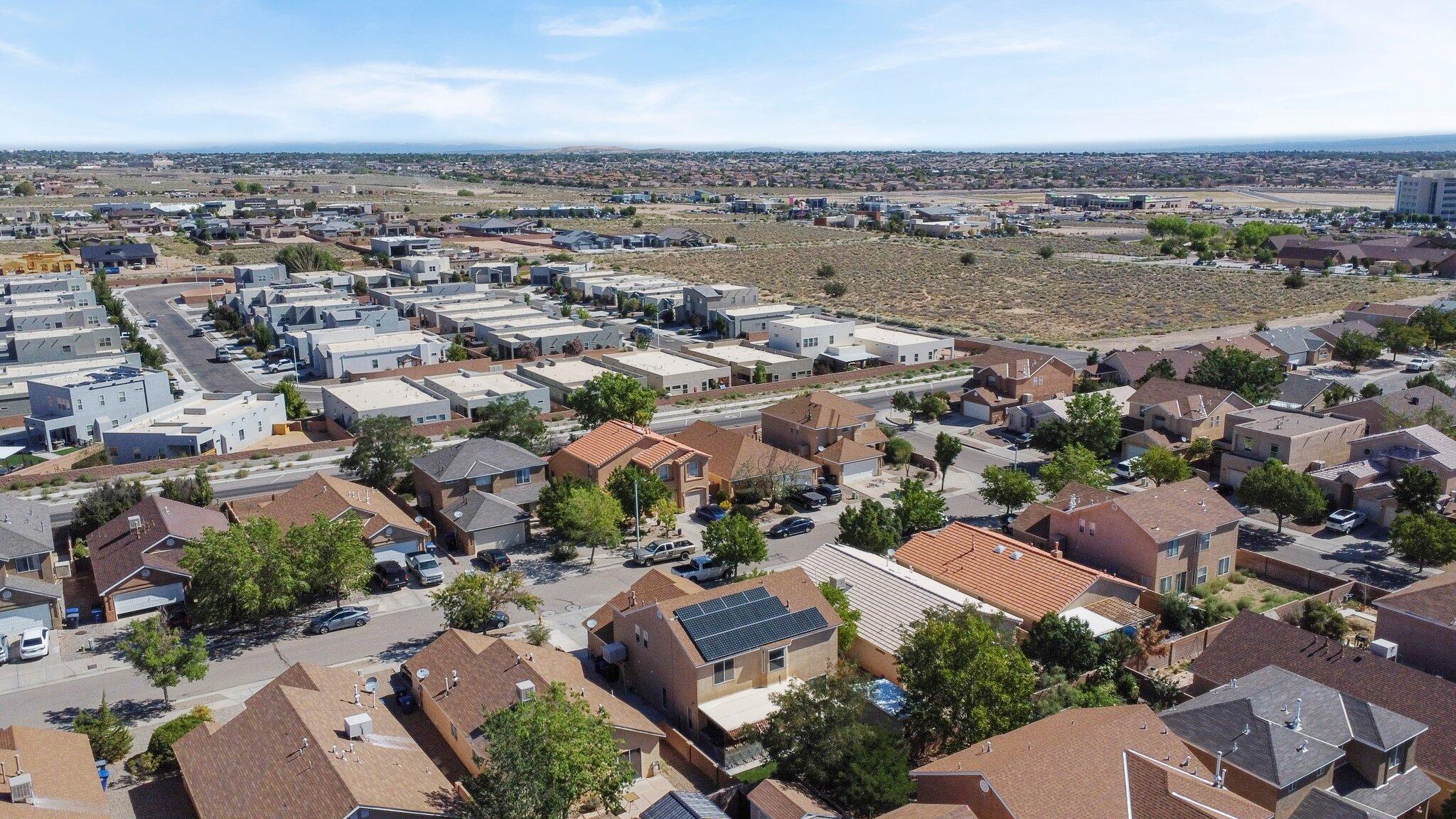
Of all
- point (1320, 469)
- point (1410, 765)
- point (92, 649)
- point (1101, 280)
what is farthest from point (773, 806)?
point (1101, 280)

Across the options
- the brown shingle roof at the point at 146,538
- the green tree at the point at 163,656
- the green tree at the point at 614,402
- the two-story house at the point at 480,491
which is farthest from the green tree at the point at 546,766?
the green tree at the point at 614,402

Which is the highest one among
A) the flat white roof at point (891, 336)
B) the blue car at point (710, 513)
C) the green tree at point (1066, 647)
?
the flat white roof at point (891, 336)

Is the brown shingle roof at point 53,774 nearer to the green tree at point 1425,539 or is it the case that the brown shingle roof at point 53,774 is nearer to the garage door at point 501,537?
the garage door at point 501,537

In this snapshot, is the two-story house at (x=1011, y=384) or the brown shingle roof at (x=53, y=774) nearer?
the brown shingle roof at (x=53, y=774)

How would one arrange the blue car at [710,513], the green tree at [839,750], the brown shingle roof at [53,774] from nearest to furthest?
the brown shingle roof at [53,774]
the green tree at [839,750]
the blue car at [710,513]

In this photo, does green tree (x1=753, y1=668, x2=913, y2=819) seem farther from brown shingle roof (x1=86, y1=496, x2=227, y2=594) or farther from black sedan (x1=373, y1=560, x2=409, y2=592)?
brown shingle roof (x1=86, y1=496, x2=227, y2=594)

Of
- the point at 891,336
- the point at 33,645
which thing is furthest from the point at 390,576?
the point at 891,336

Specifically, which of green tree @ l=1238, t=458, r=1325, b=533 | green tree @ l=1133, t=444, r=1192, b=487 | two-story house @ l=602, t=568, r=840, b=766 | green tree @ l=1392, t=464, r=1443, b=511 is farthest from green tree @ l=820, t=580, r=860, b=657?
green tree @ l=1392, t=464, r=1443, b=511

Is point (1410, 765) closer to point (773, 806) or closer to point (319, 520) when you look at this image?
point (773, 806)
